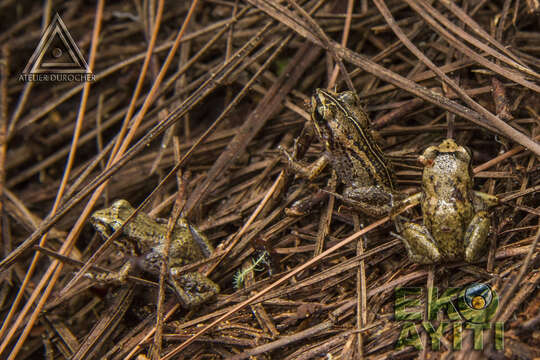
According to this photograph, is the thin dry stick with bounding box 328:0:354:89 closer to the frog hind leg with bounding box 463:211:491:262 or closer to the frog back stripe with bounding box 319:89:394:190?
the frog back stripe with bounding box 319:89:394:190

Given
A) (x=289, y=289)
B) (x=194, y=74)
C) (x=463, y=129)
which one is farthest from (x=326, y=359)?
(x=194, y=74)

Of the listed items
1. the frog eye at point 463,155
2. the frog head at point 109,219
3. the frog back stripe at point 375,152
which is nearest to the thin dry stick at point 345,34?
the frog back stripe at point 375,152

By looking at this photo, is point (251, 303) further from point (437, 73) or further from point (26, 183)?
point (26, 183)

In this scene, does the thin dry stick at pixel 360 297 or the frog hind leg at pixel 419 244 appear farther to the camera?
the frog hind leg at pixel 419 244

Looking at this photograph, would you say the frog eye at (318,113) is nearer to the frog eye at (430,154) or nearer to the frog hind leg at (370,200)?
the frog hind leg at (370,200)

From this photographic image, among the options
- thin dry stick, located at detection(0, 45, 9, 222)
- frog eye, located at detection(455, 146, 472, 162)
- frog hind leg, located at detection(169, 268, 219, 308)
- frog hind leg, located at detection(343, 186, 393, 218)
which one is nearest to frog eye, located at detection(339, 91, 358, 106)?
frog hind leg, located at detection(343, 186, 393, 218)

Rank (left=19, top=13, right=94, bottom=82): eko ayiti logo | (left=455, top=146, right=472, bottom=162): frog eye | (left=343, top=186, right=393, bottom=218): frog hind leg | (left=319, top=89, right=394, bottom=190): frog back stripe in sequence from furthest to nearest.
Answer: (left=19, top=13, right=94, bottom=82): eko ayiti logo
(left=319, top=89, right=394, bottom=190): frog back stripe
(left=343, top=186, right=393, bottom=218): frog hind leg
(left=455, top=146, right=472, bottom=162): frog eye
